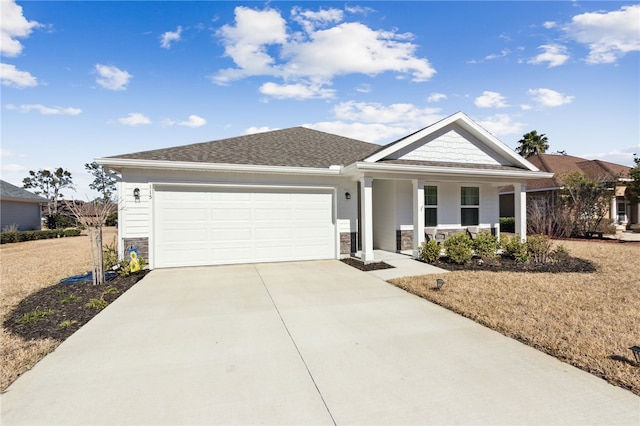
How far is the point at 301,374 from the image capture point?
126 inches

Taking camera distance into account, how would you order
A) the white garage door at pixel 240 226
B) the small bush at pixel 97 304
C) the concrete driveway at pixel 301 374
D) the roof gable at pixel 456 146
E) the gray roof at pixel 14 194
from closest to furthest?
the concrete driveway at pixel 301 374 → the small bush at pixel 97 304 → the white garage door at pixel 240 226 → the roof gable at pixel 456 146 → the gray roof at pixel 14 194

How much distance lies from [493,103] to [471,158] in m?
5.31

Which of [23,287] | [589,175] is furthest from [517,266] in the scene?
[589,175]

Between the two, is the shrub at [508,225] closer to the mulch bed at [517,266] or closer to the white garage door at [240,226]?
the mulch bed at [517,266]

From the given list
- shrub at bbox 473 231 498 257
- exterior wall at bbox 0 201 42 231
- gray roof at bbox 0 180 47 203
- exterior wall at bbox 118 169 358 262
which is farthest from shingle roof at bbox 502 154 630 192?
exterior wall at bbox 0 201 42 231

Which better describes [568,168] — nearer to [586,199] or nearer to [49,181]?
[586,199]

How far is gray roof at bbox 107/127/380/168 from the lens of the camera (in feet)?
30.6

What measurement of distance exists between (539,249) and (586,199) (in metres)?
9.46

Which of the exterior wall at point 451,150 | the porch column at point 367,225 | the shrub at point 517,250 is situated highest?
the exterior wall at point 451,150

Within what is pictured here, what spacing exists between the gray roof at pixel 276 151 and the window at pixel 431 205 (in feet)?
8.63

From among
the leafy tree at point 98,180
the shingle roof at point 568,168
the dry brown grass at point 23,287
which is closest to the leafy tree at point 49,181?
the leafy tree at point 98,180

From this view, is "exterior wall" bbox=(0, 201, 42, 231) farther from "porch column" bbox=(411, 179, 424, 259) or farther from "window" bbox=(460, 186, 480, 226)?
"window" bbox=(460, 186, 480, 226)

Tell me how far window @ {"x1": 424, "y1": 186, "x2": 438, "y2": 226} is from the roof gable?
3.74 feet

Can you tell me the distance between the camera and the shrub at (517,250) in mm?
9523
